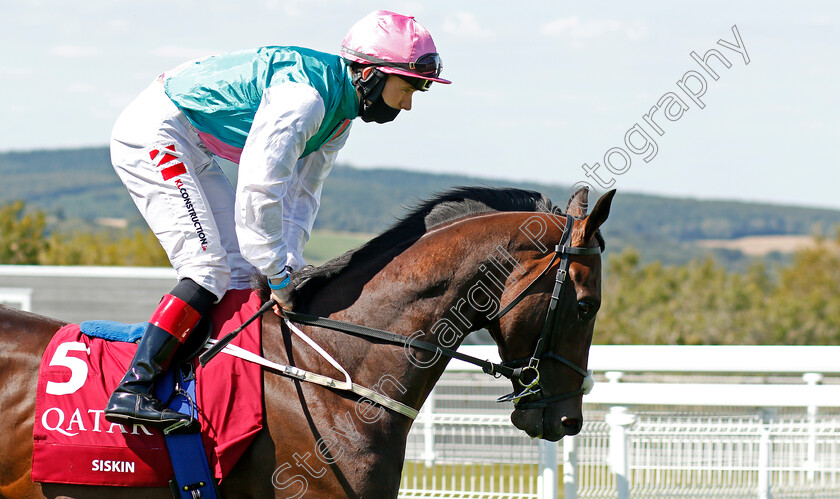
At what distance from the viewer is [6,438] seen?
3145 millimetres

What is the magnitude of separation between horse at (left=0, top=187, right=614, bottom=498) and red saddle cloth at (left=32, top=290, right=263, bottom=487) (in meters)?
0.05

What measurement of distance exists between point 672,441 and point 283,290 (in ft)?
9.78

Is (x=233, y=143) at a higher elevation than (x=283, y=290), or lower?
higher

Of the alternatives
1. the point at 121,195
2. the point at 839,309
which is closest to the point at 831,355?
the point at 839,309

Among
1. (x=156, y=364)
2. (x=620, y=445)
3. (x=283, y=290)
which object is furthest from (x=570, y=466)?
(x=156, y=364)

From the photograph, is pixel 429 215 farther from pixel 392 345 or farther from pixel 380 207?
pixel 380 207

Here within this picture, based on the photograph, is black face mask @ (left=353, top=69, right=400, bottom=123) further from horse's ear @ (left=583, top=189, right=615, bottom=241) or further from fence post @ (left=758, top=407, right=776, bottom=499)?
fence post @ (left=758, top=407, right=776, bottom=499)

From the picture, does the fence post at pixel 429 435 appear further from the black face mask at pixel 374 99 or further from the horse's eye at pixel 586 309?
the black face mask at pixel 374 99

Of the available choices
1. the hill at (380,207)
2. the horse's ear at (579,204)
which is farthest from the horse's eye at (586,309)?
the hill at (380,207)

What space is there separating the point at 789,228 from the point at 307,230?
300ft

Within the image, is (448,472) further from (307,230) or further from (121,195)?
(121,195)

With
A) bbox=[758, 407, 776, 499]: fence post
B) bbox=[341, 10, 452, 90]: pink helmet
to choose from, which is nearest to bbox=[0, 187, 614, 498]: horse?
bbox=[341, 10, 452, 90]: pink helmet

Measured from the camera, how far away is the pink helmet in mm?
3273

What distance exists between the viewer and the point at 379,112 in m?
3.41
